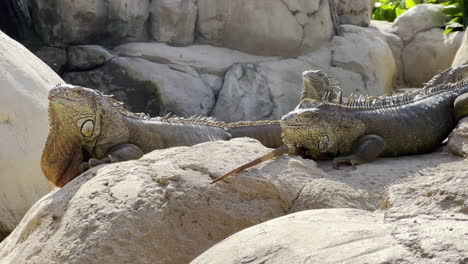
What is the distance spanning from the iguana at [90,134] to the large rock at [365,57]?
7.55 meters

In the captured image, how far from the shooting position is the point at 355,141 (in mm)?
5523

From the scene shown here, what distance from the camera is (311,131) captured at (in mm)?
5414

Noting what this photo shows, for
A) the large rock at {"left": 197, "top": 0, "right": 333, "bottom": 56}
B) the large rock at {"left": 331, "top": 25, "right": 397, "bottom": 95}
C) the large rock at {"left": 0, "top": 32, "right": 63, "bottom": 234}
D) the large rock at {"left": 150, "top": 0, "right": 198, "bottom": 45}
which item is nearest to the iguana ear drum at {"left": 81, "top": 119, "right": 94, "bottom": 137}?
the large rock at {"left": 0, "top": 32, "right": 63, "bottom": 234}

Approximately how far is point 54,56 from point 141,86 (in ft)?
4.84

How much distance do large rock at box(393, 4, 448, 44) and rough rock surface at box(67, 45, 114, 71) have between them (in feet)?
22.4

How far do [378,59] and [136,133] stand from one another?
8.60 metres

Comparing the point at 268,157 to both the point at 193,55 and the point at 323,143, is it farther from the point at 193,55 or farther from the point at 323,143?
the point at 193,55

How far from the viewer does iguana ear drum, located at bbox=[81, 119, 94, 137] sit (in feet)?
21.0

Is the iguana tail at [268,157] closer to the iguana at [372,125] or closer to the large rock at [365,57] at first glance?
the iguana at [372,125]

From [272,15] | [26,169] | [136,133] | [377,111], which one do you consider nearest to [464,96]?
[377,111]

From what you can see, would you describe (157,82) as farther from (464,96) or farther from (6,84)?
(464,96)

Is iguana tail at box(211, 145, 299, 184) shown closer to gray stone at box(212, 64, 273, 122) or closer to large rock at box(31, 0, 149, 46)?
gray stone at box(212, 64, 273, 122)

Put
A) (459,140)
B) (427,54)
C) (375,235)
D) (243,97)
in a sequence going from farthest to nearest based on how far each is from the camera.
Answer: (427,54) → (243,97) → (459,140) → (375,235)

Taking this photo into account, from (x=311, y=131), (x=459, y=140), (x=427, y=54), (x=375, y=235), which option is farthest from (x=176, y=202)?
(x=427, y=54)
